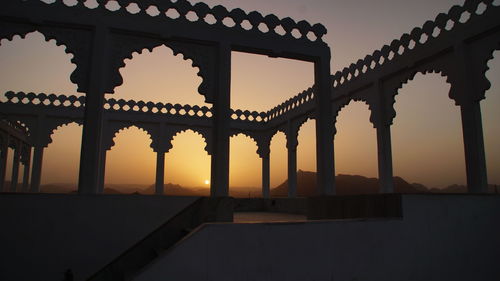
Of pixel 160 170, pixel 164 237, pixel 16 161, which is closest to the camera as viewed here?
pixel 164 237

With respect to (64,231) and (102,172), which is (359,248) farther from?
(102,172)

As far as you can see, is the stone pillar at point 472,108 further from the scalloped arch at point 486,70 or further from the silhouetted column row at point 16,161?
the silhouetted column row at point 16,161

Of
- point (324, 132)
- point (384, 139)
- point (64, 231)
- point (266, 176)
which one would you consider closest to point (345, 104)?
point (384, 139)

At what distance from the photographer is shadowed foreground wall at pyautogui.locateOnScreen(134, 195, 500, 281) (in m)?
4.84

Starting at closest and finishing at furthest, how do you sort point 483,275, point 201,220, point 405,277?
point 405,277, point 483,275, point 201,220

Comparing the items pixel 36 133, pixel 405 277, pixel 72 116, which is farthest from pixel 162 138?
pixel 405 277

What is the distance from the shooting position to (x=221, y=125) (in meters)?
8.48

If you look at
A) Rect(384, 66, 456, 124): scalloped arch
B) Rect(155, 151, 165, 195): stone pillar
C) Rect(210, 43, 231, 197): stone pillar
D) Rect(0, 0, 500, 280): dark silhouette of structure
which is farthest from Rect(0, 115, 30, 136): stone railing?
Rect(384, 66, 456, 124): scalloped arch

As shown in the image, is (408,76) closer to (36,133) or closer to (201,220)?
(201,220)

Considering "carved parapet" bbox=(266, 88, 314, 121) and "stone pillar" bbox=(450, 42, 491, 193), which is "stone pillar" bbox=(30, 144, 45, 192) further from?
"stone pillar" bbox=(450, 42, 491, 193)

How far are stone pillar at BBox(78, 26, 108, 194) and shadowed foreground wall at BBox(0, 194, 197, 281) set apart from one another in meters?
0.46

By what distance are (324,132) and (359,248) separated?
397 centimetres

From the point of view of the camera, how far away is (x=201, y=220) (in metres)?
6.79

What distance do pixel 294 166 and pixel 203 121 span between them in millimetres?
4474
